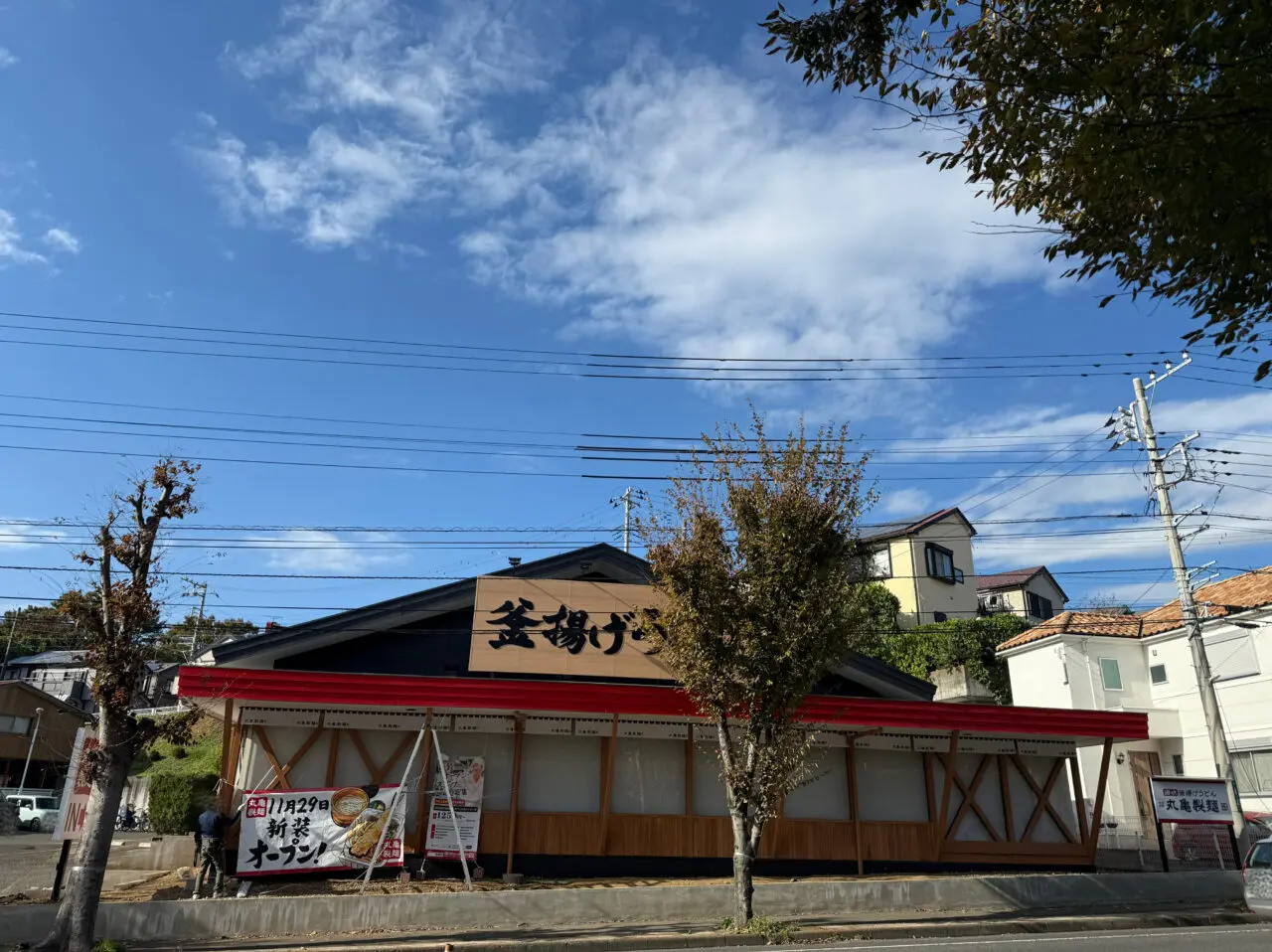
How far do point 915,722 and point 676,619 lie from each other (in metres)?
6.80

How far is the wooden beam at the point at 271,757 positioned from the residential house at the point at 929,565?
104ft

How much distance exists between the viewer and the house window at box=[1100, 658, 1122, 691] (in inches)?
1202

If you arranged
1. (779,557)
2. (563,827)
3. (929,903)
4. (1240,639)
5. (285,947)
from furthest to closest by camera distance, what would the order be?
1. (1240,639)
2. (563,827)
3. (929,903)
4. (779,557)
5. (285,947)

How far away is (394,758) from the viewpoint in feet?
54.4

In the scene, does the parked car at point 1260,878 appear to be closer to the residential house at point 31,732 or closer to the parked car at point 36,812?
the parked car at point 36,812

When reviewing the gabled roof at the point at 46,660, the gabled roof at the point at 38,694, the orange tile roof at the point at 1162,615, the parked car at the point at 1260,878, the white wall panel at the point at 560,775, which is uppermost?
the gabled roof at the point at 46,660

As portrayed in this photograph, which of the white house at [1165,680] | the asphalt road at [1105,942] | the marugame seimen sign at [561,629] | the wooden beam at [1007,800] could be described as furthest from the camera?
the white house at [1165,680]

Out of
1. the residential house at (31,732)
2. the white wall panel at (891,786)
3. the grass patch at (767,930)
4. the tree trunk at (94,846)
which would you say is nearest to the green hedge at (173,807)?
the tree trunk at (94,846)

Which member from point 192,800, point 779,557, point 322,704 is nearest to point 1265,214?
point 779,557

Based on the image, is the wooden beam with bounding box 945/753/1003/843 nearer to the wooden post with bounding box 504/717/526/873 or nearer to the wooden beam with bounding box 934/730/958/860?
the wooden beam with bounding box 934/730/958/860

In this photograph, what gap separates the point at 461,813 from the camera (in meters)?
16.2

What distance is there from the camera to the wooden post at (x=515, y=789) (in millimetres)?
16344

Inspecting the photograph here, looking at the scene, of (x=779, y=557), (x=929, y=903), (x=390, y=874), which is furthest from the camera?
(x=390, y=874)

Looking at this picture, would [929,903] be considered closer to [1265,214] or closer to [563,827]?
[563,827]
